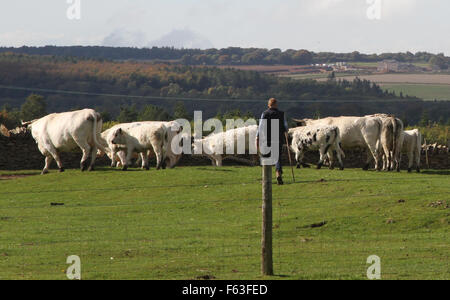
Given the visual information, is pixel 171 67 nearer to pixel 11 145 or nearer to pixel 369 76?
pixel 369 76

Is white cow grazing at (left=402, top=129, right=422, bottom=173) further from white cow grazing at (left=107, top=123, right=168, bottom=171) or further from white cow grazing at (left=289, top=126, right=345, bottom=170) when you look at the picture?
white cow grazing at (left=107, top=123, right=168, bottom=171)

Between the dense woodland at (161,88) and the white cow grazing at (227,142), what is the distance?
89660mm

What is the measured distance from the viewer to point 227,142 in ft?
130

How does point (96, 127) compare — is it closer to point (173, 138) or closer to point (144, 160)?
point (144, 160)

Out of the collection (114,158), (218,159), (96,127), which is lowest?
(218,159)

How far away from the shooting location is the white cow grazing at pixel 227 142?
3928 centimetres

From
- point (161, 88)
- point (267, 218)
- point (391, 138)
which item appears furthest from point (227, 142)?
point (161, 88)

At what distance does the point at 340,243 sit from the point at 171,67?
152m

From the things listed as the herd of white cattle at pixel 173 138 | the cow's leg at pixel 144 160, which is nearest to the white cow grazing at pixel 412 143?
the herd of white cattle at pixel 173 138

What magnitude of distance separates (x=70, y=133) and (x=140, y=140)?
2.70 m

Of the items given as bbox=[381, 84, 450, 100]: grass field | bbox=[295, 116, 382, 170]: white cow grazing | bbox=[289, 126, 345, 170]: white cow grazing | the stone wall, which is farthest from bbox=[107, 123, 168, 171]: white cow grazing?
bbox=[381, 84, 450, 100]: grass field


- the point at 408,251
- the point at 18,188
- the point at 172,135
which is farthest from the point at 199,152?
the point at 408,251

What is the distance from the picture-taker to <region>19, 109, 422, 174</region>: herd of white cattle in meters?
36.1
